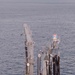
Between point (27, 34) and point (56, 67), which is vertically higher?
point (27, 34)

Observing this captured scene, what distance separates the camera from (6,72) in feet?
186

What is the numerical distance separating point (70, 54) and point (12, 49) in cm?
983

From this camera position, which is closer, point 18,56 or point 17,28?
point 18,56

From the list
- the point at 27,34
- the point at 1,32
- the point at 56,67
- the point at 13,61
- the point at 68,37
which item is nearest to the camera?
the point at 56,67

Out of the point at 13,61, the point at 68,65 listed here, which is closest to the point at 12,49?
the point at 13,61

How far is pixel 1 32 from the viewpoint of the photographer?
315 feet

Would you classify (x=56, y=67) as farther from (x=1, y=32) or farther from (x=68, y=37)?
(x=1, y=32)

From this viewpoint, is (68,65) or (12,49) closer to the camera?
(68,65)

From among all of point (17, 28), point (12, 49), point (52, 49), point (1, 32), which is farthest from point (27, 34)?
point (17, 28)

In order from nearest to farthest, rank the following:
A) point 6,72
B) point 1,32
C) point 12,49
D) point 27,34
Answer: point 27,34, point 6,72, point 12,49, point 1,32

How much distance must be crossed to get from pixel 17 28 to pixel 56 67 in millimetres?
68914

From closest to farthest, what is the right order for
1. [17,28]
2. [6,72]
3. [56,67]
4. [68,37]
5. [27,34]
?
[56,67]
[27,34]
[6,72]
[68,37]
[17,28]

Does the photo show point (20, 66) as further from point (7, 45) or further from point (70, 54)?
point (7, 45)

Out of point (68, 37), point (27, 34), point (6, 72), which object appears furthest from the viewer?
point (68, 37)
